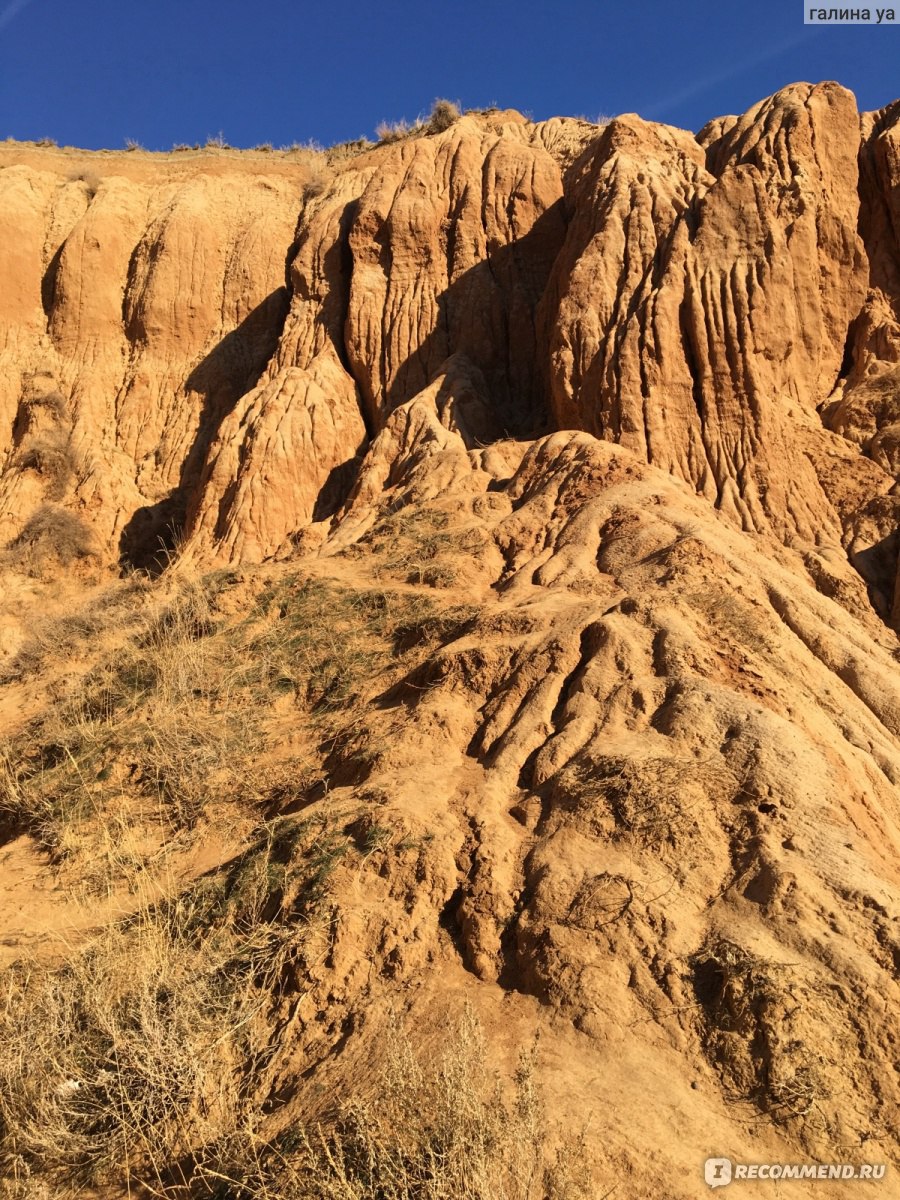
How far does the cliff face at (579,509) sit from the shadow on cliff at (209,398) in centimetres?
9

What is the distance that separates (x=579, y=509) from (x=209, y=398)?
43.6 ft

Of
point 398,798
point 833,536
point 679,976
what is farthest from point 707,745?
point 833,536

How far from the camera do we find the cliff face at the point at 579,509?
4.48m

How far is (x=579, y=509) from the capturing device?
32.8ft

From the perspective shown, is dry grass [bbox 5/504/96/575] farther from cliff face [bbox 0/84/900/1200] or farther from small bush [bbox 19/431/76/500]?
small bush [bbox 19/431/76/500]

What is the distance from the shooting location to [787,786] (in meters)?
5.45

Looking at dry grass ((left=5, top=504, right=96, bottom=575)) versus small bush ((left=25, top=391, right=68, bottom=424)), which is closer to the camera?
dry grass ((left=5, top=504, right=96, bottom=575))

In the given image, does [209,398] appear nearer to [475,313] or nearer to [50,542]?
[50,542]

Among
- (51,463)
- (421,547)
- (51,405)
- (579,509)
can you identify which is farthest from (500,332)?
(51,405)

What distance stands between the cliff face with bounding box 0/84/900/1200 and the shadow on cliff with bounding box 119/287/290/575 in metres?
0.09

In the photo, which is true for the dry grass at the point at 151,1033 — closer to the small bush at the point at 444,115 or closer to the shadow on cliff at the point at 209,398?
the shadow on cliff at the point at 209,398

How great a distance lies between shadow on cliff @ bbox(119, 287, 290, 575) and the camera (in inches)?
721

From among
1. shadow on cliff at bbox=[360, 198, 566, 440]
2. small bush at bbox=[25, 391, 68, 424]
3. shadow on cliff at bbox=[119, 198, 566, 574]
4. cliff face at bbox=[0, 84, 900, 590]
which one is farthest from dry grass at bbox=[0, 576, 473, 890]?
small bush at bbox=[25, 391, 68, 424]

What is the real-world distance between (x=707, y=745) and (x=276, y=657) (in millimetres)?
5106
